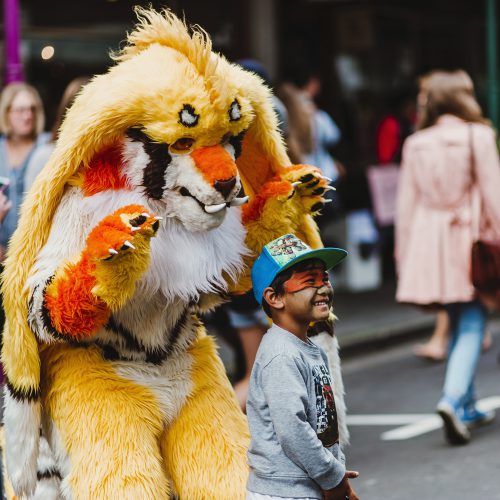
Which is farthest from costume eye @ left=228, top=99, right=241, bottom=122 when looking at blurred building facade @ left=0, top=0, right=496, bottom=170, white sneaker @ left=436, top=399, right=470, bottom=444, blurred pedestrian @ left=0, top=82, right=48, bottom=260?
blurred building facade @ left=0, top=0, right=496, bottom=170

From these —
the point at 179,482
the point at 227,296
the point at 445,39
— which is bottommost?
the point at 179,482

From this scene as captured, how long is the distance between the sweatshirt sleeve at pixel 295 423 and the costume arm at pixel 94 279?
20.8 inches

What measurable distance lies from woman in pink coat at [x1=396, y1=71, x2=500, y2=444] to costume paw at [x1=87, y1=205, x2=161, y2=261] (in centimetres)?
335

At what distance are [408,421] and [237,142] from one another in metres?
3.71

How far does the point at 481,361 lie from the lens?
30.5 ft

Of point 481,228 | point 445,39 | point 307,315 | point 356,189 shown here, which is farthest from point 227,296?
point 445,39

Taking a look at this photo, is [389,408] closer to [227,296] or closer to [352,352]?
[352,352]

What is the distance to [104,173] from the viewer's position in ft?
12.8

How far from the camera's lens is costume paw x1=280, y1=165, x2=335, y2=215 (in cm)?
427

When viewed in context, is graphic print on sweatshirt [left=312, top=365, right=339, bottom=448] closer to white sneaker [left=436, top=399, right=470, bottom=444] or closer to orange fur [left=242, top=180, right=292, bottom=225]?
orange fur [left=242, top=180, right=292, bottom=225]

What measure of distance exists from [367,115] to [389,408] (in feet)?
22.7

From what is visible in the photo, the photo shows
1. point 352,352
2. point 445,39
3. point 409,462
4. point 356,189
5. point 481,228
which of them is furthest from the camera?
point 445,39

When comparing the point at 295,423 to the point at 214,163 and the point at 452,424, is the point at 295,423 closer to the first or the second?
the point at 214,163

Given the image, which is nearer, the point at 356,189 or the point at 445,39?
the point at 356,189
